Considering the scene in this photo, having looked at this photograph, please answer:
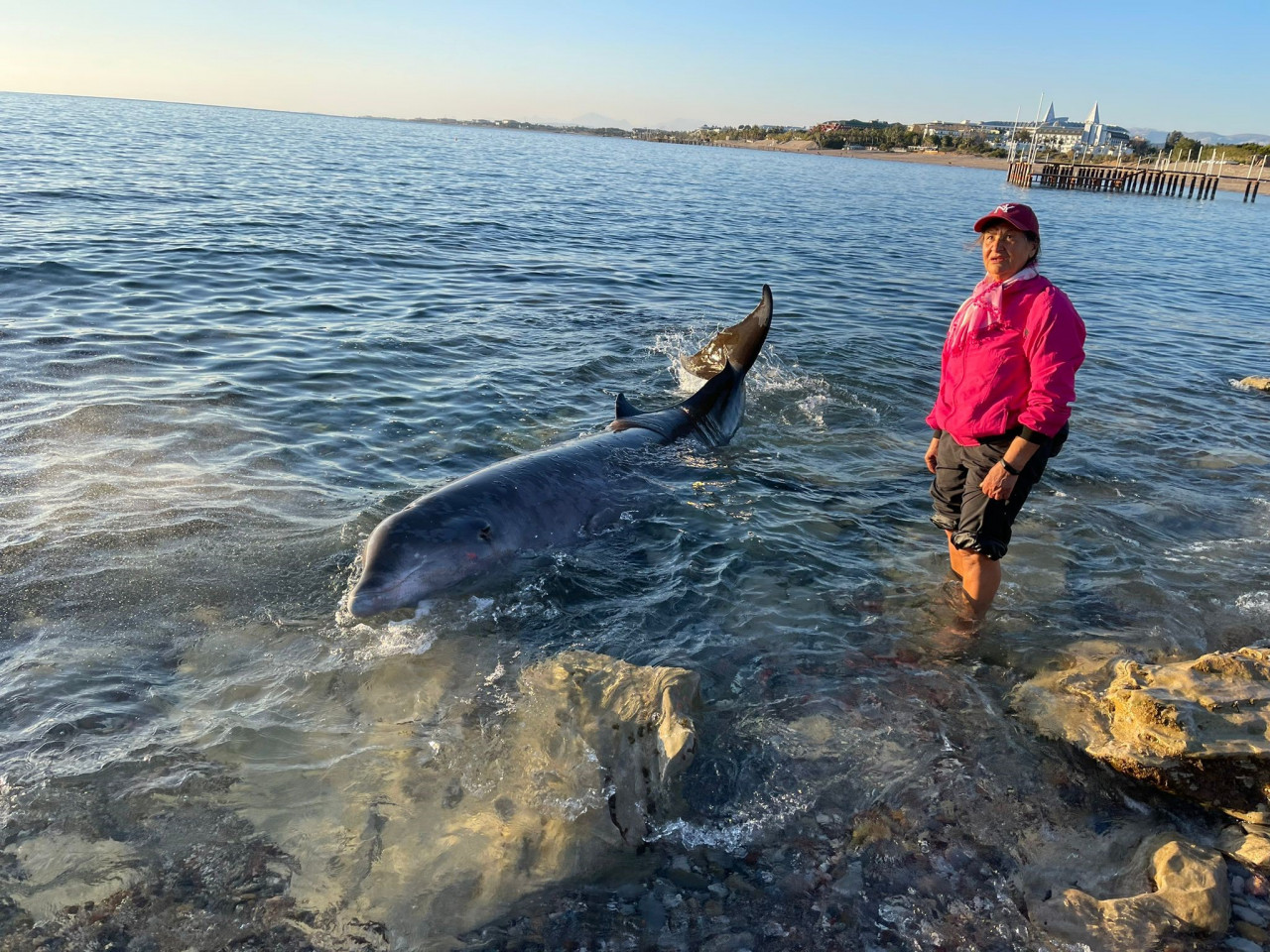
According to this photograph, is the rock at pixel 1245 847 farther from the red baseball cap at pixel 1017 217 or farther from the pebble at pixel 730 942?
the red baseball cap at pixel 1017 217

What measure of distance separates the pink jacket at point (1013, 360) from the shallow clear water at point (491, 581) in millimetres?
1780

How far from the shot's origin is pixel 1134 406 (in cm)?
1229

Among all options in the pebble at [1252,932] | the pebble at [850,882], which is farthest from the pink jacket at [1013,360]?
the pebble at [850,882]

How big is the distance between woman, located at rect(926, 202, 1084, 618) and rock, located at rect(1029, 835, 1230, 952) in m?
2.32

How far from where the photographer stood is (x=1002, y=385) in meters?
5.29

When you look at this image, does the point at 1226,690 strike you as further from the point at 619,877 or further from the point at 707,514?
the point at 707,514

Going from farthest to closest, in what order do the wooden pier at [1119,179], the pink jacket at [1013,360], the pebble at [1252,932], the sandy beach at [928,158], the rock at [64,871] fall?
the sandy beach at [928,158]
the wooden pier at [1119,179]
the pink jacket at [1013,360]
the pebble at [1252,932]
the rock at [64,871]

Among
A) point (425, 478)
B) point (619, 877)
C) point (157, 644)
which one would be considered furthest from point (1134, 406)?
point (157, 644)

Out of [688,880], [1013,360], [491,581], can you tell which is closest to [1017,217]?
[1013,360]

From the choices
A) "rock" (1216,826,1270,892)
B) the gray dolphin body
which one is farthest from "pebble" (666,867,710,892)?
the gray dolphin body

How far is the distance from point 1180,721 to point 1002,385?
227 cm

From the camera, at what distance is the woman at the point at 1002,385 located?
16.3 feet

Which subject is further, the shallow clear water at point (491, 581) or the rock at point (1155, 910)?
the shallow clear water at point (491, 581)

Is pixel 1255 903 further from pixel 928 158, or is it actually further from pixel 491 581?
pixel 928 158
